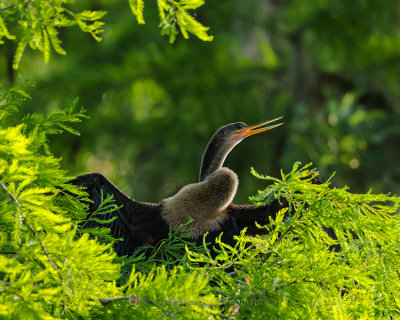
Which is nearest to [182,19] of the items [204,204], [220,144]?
[204,204]

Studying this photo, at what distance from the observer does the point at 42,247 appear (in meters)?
1.56

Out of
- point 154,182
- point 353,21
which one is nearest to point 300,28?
point 353,21

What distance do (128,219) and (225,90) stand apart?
28.0 feet

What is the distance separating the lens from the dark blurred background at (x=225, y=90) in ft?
32.8

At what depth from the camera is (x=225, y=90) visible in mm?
11695

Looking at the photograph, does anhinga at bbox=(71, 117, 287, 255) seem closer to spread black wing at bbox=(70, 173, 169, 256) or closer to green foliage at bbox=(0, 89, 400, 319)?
spread black wing at bbox=(70, 173, 169, 256)

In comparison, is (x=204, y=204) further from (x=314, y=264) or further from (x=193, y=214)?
(x=314, y=264)

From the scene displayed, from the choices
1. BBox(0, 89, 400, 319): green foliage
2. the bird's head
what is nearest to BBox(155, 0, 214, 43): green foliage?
BBox(0, 89, 400, 319): green foliage

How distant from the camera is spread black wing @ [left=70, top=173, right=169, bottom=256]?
3096 millimetres

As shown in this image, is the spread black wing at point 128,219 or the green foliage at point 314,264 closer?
the green foliage at point 314,264

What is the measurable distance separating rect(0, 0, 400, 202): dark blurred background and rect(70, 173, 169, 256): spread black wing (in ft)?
20.6

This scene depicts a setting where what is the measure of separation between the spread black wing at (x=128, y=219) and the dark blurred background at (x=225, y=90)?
629 centimetres

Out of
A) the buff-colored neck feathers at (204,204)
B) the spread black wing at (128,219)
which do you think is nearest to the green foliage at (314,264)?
the buff-colored neck feathers at (204,204)

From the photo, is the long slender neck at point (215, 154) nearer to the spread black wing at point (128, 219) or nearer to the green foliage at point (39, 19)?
the spread black wing at point (128, 219)
